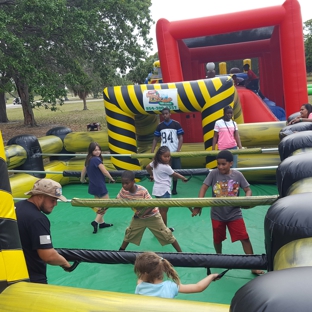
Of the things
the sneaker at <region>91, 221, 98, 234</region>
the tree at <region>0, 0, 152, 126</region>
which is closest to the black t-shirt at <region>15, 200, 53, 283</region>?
the sneaker at <region>91, 221, 98, 234</region>

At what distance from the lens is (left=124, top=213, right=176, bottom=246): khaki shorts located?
3539mm

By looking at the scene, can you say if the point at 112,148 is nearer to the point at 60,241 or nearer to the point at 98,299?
the point at 60,241

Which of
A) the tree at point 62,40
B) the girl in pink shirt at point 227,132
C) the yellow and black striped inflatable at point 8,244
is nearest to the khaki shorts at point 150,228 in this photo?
the yellow and black striped inflatable at point 8,244

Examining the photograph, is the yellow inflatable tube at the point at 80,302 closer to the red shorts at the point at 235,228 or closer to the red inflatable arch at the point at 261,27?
the red shorts at the point at 235,228

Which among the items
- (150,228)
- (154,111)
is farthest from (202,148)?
(150,228)

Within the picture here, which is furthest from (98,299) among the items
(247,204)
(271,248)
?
(247,204)

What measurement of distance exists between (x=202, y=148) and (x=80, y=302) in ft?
19.0

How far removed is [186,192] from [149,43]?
11571 millimetres

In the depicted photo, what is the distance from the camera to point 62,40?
1092 cm

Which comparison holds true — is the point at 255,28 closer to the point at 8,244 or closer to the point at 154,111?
→ the point at 154,111

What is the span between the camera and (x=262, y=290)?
3.68ft

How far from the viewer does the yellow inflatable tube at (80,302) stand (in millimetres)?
1445

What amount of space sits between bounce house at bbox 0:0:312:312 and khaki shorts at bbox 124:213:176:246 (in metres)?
0.53

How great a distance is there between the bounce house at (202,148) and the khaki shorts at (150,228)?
20.9 inches
